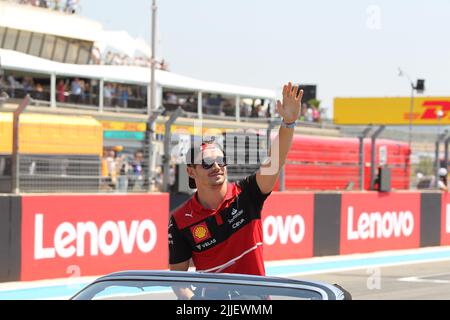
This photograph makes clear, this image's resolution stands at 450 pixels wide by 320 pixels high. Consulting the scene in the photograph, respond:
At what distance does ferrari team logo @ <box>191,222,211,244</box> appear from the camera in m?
5.66

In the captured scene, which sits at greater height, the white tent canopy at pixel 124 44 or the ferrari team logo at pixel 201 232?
the white tent canopy at pixel 124 44

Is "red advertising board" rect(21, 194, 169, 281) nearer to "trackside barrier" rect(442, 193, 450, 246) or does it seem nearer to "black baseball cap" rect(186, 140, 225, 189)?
"black baseball cap" rect(186, 140, 225, 189)

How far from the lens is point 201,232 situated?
5.66 meters

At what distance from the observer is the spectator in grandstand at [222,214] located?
561cm

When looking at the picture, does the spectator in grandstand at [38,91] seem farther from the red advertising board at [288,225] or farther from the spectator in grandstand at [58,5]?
the red advertising board at [288,225]

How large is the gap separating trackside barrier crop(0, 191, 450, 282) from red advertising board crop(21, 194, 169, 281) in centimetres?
1

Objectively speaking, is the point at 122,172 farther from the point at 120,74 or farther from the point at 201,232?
the point at 120,74

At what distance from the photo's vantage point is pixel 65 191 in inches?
571

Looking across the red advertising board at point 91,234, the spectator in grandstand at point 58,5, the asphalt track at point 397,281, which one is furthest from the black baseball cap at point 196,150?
the spectator in grandstand at point 58,5

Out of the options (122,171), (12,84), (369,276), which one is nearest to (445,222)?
(369,276)

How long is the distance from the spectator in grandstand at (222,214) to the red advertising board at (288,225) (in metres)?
11.4

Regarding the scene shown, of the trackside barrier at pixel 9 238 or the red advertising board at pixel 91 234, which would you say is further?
the red advertising board at pixel 91 234

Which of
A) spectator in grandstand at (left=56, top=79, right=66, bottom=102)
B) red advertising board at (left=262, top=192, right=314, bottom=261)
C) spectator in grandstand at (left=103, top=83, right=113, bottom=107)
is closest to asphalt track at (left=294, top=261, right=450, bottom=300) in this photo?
red advertising board at (left=262, top=192, right=314, bottom=261)

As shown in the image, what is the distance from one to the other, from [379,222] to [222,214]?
14.9 meters
